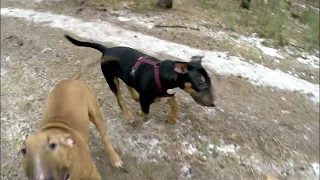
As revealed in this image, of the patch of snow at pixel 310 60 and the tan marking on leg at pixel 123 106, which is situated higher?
the tan marking on leg at pixel 123 106

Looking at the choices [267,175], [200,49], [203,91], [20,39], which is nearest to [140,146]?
[203,91]

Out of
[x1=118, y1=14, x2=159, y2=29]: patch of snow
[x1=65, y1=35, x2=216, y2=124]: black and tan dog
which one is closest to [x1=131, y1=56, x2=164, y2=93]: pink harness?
[x1=65, y1=35, x2=216, y2=124]: black and tan dog

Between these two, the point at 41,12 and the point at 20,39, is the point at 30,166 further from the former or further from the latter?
the point at 41,12

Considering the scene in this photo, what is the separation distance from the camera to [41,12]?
375 inches

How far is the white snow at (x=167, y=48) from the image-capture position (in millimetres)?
6836

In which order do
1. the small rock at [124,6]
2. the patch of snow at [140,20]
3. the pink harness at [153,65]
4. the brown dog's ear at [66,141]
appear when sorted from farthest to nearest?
the small rock at [124,6], the patch of snow at [140,20], the pink harness at [153,65], the brown dog's ear at [66,141]

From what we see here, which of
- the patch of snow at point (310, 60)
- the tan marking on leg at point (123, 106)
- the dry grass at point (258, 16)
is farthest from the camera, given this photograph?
the dry grass at point (258, 16)

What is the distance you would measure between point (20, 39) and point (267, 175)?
229 inches

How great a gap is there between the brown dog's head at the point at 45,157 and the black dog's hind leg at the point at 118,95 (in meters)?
2.27

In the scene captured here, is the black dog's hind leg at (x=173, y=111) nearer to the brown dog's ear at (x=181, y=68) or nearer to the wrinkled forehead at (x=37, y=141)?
the brown dog's ear at (x=181, y=68)

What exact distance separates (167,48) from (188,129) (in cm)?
281

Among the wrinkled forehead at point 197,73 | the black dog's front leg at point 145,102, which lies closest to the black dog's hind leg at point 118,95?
the black dog's front leg at point 145,102

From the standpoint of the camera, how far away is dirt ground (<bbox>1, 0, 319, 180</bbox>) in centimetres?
470

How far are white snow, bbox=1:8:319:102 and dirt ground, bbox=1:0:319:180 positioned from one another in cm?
32
